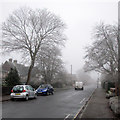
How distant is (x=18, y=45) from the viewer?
26062 mm

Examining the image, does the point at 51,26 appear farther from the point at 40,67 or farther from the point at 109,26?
the point at 40,67

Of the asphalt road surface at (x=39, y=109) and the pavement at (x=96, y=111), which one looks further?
the asphalt road surface at (x=39, y=109)

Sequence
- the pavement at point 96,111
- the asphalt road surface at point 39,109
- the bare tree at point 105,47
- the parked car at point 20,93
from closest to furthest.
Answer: the pavement at point 96,111
the asphalt road surface at point 39,109
the parked car at point 20,93
the bare tree at point 105,47

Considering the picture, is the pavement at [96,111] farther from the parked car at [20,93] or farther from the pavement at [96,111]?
the parked car at [20,93]

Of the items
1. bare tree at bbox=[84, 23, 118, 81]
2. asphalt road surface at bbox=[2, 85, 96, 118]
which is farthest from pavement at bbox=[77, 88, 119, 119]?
bare tree at bbox=[84, 23, 118, 81]

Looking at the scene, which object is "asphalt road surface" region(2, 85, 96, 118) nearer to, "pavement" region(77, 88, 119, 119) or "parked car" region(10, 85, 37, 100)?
"pavement" region(77, 88, 119, 119)

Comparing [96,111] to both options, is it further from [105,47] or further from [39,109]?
[105,47]

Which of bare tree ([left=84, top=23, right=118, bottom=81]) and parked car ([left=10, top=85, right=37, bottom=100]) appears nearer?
parked car ([left=10, top=85, right=37, bottom=100])

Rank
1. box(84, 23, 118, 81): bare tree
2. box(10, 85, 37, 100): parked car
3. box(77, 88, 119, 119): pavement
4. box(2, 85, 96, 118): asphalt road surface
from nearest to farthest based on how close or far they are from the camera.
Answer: box(77, 88, 119, 119): pavement, box(2, 85, 96, 118): asphalt road surface, box(10, 85, 37, 100): parked car, box(84, 23, 118, 81): bare tree

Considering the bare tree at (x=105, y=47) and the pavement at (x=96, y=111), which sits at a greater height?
the bare tree at (x=105, y=47)

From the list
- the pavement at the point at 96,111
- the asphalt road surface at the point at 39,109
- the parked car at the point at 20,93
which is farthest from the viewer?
the parked car at the point at 20,93

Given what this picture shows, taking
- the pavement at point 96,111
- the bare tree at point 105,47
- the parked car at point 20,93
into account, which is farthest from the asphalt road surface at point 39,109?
the bare tree at point 105,47

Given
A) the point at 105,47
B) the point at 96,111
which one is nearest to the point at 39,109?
the point at 96,111

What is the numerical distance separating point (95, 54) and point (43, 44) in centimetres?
1033
